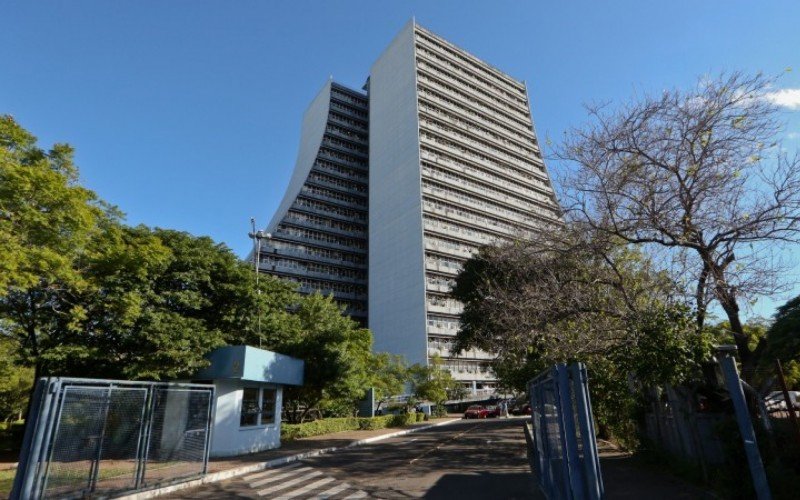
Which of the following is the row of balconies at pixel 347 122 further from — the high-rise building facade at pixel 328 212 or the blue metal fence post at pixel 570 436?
the blue metal fence post at pixel 570 436

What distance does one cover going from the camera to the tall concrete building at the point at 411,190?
214 ft

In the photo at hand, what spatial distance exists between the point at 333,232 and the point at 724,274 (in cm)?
7117

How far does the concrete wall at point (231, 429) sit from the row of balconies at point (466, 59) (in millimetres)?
78319

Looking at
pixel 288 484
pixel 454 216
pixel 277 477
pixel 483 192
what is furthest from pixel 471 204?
pixel 288 484

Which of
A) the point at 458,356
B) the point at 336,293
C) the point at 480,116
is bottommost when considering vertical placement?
the point at 458,356

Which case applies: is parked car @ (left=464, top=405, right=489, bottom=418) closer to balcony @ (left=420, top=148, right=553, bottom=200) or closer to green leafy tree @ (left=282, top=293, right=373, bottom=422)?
green leafy tree @ (left=282, top=293, right=373, bottom=422)

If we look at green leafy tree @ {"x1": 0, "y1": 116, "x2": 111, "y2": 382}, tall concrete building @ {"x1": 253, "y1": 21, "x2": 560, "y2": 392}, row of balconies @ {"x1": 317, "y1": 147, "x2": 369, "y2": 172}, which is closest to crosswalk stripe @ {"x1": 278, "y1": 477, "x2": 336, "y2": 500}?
green leafy tree @ {"x1": 0, "y1": 116, "x2": 111, "y2": 382}

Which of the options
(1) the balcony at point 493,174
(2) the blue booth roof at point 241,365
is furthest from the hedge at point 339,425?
(1) the balcony at point 493,174

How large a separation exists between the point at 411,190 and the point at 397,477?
59.7 m

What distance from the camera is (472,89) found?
283ft

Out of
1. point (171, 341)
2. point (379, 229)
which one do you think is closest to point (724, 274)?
point (171, 341)

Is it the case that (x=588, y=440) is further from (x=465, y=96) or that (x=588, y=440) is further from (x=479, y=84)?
(x=479, y=84)

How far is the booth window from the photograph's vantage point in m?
18.5

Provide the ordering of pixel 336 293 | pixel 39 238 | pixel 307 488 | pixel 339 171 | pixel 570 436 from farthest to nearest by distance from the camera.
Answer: pixel 339 171
pixel 336 293
pixel 39 238
pixel 307 488
pixel 570 436
